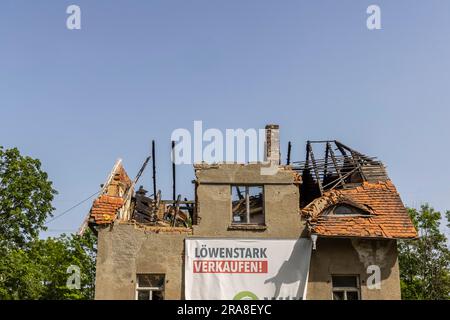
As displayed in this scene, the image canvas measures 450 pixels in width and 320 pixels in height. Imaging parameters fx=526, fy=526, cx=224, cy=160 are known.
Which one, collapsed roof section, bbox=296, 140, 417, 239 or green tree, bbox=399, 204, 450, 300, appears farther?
green tree, bbox=399, 204, 450, 300

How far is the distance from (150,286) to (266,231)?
15.4ft

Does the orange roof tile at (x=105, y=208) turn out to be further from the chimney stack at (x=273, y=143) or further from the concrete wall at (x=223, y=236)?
the chimney stack at (x=273, y=143)

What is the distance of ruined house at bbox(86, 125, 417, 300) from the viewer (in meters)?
18.9

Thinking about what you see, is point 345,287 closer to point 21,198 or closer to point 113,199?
point 113,199

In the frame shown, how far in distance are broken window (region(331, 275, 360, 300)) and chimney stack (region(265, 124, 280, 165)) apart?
203 inches

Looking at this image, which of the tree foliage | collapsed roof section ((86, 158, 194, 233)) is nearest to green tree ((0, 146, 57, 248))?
the tree foliage

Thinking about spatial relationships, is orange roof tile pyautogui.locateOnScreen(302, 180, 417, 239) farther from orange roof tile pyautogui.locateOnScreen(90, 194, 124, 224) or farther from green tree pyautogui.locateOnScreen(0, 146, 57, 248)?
green tree pyautogui.locateOnScreen(0, 146, 57, 248)

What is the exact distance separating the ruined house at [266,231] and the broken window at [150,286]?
0.04 meters

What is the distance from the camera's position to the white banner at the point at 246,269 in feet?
61.7

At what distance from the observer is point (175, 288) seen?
A: 61.6 ft

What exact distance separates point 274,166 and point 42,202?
901 inches

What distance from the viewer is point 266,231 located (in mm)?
19734
